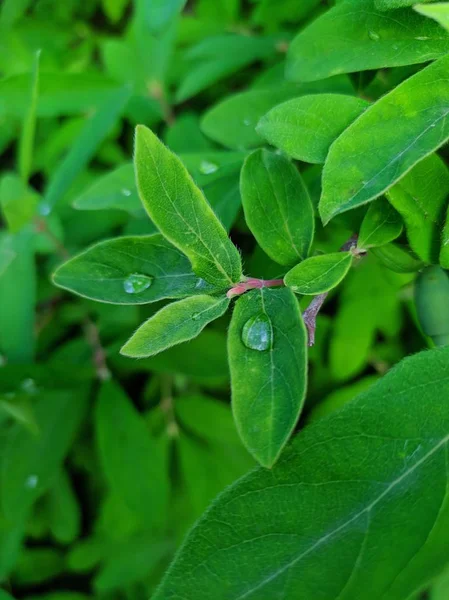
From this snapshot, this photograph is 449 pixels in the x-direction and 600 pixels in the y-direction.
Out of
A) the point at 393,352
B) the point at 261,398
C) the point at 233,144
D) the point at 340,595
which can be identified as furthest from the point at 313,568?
the point at 393,352

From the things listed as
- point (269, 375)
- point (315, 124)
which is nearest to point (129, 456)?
point (269, 375)

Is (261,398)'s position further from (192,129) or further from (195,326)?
(192,129)

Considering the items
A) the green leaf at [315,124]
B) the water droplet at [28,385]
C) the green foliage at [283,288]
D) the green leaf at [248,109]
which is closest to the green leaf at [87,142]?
the green foliage at [283,288]

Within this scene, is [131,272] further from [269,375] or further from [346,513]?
[346,513]

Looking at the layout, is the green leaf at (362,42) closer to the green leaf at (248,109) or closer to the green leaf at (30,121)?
the green leaf at (248,109)

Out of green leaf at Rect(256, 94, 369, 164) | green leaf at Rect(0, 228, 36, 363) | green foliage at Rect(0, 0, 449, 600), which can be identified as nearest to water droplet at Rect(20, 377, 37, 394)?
green foliage at Rect(0, 0, 449, 600)

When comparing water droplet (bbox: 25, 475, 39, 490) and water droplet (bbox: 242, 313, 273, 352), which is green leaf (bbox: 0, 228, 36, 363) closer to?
water droplet (bbox: 25, 475, 39, 490)
